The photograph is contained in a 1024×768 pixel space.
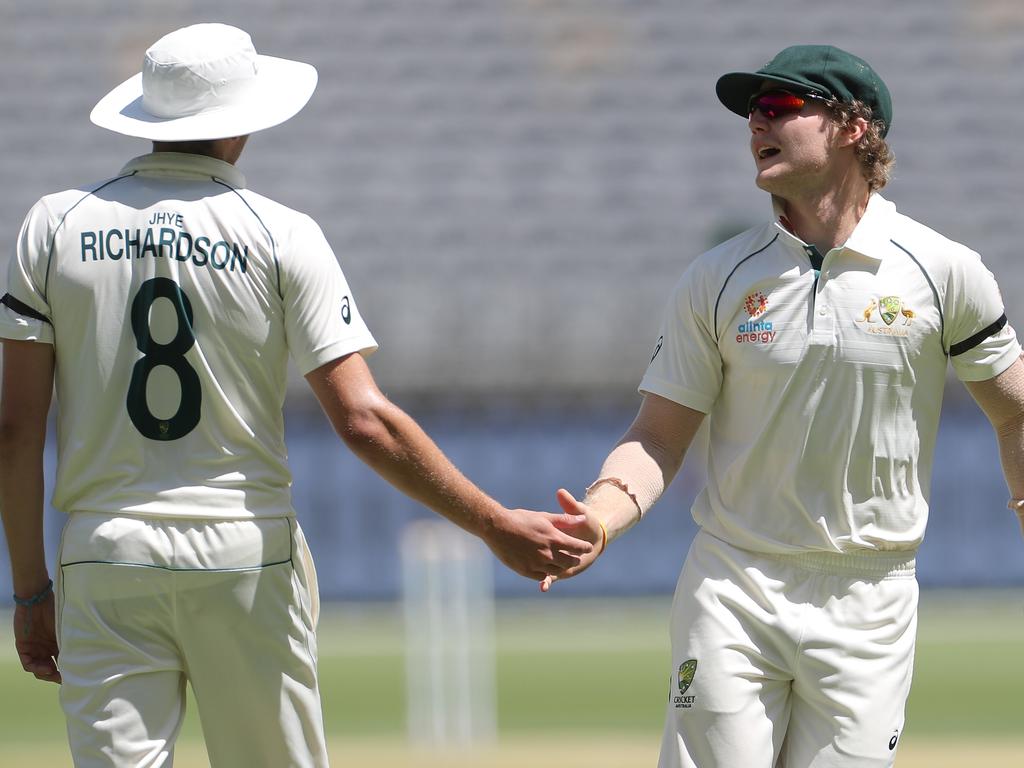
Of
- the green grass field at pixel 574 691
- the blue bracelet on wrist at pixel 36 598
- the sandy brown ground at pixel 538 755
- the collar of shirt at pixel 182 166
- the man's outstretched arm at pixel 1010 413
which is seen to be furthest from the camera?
the green grass field at pixel 574 691

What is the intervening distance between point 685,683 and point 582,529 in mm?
564

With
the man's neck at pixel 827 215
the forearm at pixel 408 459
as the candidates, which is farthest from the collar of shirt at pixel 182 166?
the man's neck at pixel 827 215

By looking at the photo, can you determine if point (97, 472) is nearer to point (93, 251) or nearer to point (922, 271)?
point (93, 251)

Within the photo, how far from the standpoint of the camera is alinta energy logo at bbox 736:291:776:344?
13.9 ft

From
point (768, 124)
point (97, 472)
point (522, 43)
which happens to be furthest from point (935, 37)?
point (97, 472)

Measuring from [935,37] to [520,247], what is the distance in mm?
4935

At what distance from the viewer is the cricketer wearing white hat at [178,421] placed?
3861mm

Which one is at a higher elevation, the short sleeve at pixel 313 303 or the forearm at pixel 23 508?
the short sleeve at pixel 313 303

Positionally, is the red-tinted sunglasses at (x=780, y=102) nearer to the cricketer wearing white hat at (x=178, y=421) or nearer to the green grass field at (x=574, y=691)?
the cricketer wearing white hat at (x=178, y=421)

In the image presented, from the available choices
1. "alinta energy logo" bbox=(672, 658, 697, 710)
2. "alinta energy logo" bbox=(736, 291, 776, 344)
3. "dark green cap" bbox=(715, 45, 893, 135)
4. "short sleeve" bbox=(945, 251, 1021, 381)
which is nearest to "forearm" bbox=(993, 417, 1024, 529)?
"short sleeve" bbox=(945, 251, 1021, 381)

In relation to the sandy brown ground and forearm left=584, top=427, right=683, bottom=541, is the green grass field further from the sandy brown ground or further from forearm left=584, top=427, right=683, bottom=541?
forearm left=584, top=427, right=683, bottom=541

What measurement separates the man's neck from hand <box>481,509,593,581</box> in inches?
38.2

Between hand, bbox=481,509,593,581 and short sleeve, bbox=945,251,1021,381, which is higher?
short sleeve, bbox=945,251,1021,381

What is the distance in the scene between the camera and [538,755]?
811 cm
